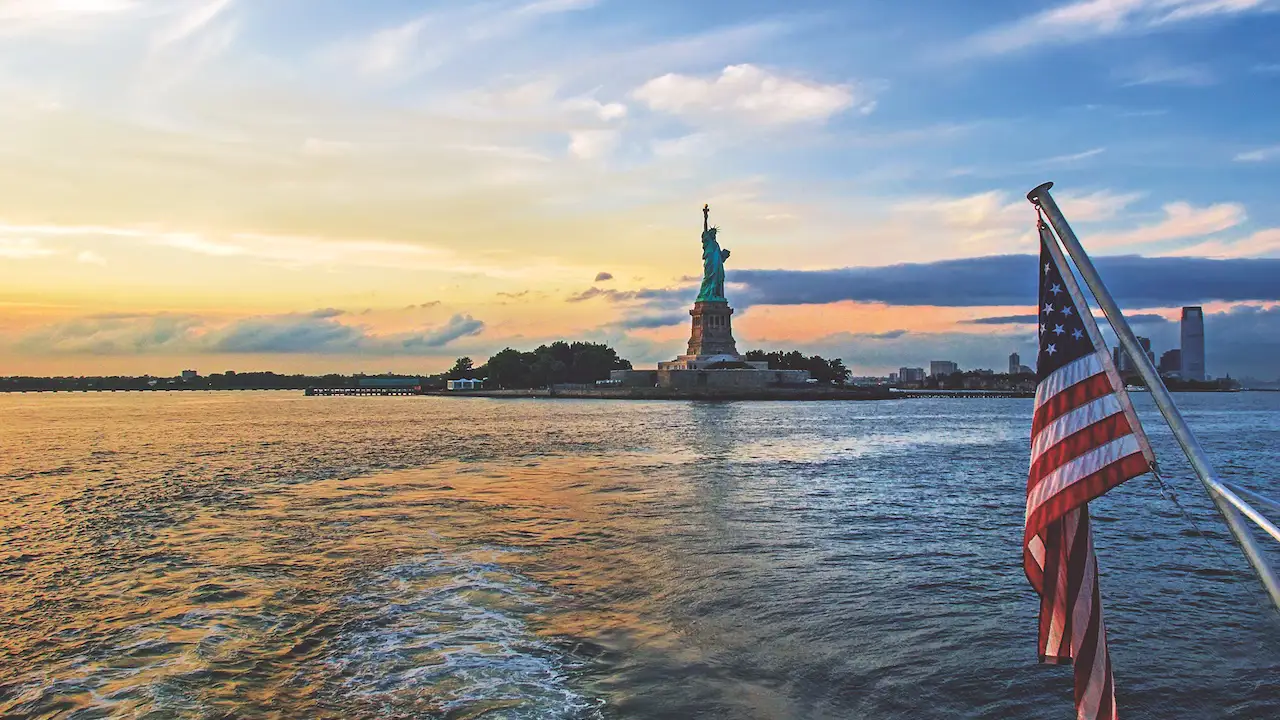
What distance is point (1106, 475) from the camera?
5262mm

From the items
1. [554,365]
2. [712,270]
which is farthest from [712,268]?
[554,365]

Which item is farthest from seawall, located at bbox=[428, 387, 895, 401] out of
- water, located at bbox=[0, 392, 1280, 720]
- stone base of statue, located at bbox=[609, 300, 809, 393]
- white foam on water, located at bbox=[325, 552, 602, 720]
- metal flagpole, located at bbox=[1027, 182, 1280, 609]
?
metal flagpole, located at bbox=[1027, 182, 1280, 609]

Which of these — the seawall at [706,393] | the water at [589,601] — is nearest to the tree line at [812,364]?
the seawall at [706,393]

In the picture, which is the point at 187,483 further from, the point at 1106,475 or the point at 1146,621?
the point at 1106,475

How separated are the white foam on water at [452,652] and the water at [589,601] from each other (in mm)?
47

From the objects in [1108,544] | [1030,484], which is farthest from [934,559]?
[1030,484]

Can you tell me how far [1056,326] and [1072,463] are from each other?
84 cm

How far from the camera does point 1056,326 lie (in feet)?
18.6

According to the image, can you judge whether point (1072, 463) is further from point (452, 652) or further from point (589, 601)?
point (589, 601)

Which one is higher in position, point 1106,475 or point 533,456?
point 1106,475

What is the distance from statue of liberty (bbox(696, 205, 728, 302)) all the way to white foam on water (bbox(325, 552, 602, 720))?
101230mm

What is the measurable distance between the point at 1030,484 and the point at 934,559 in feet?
38.1

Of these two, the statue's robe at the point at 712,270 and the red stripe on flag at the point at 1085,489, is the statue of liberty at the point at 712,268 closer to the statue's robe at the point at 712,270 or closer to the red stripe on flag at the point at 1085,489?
the statue's robe at the point at 712,270

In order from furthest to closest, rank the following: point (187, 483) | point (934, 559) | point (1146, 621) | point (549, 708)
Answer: point (187, 483)
point (934, 559)
point (1146, 621)
point (549, 708)
